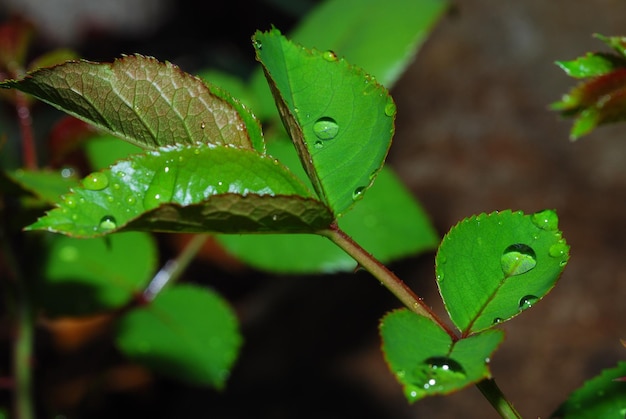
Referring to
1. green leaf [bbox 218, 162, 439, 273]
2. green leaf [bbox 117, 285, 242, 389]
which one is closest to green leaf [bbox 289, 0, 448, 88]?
green leaf [bbox 218, 162, 439, 273]

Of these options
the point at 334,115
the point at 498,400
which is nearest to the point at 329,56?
the point at 334,115

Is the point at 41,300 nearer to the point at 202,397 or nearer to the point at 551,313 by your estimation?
the point at 202,397

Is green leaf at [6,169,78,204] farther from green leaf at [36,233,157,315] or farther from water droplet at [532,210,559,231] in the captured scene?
water droplet at [532,210,559,231]

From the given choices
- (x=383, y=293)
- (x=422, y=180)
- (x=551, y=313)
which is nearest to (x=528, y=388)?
(x=551, y=313)

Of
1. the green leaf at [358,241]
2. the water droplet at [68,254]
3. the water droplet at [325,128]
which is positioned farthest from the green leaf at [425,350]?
the water droplet at [68,254]

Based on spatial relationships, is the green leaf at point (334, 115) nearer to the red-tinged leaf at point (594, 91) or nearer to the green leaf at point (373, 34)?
the red-tinged leaf at point (594, 91)
